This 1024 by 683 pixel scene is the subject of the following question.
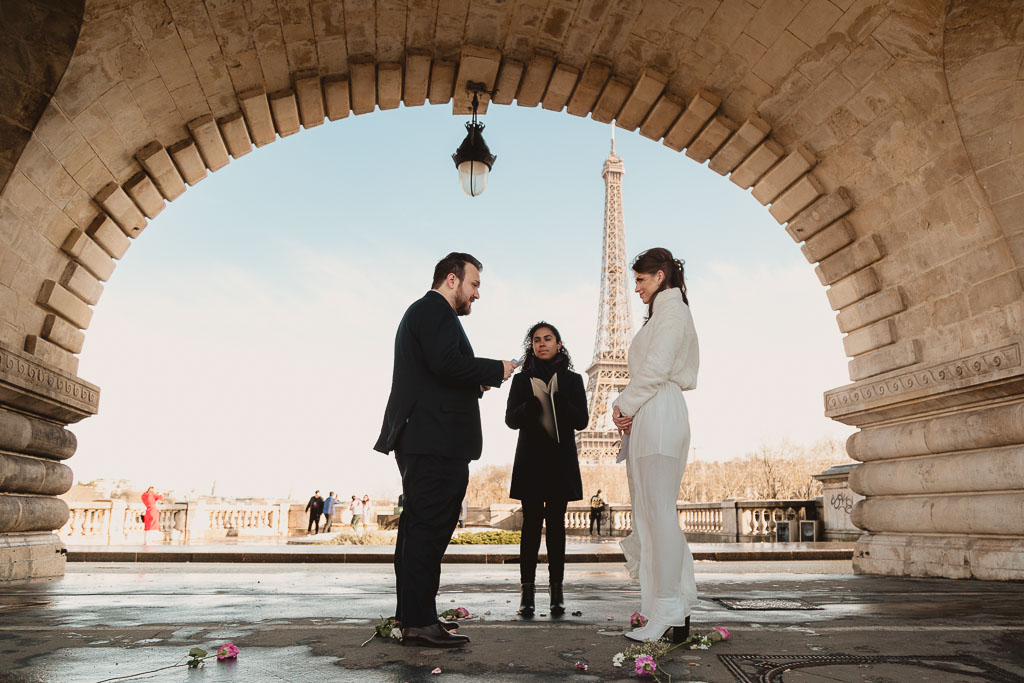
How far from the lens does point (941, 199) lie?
6.75 meters

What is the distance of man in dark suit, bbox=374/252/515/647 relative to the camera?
331 centimetres

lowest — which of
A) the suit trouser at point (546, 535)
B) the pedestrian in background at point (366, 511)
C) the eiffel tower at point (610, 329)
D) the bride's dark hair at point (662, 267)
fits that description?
the pedestrian in background at point (366, 511)

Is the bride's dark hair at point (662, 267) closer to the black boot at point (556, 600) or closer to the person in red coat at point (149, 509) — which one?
the black boot at point (556, 600)

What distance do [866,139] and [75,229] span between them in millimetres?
6999

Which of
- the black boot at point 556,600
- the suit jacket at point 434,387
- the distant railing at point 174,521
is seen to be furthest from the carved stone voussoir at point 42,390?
the distant railing at point 174,521

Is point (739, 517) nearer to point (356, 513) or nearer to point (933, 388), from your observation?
point (933, 388)

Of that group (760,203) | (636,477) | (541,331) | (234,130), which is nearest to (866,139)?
(760,203)

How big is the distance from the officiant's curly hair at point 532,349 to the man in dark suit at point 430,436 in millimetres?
1102

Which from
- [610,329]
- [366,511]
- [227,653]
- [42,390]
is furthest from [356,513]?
[610,329]

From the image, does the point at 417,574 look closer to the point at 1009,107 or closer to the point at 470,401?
the point at 470,401

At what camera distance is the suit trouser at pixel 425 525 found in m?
3.30

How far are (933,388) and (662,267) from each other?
166 inches

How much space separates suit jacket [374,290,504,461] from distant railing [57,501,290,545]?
1586cm

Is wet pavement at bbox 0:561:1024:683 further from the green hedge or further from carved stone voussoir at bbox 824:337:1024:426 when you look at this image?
the green hedge
